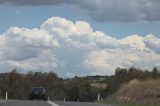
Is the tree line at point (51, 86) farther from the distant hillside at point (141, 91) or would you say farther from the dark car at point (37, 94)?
the dark car at point (37, 94)

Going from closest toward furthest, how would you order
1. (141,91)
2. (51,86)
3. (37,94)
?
(141,91) < (37,94) < (51,86)

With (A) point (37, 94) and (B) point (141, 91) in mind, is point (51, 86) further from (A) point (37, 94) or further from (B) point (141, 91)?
(B) point (141, 91)

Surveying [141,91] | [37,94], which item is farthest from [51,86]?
[141,91]

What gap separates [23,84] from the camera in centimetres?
15738

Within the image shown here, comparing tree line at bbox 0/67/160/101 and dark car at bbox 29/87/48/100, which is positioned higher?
tree line at bbox 0/67/160/101

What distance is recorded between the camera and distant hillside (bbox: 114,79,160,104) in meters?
49.0

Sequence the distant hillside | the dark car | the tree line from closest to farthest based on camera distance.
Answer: the distant hillside, the dark car, the tree line

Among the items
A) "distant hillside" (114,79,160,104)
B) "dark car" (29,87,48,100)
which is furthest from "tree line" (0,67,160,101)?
"dark car" (29,87,48,100)

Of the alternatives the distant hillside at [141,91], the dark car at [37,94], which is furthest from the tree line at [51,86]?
the dark car at [37,94]

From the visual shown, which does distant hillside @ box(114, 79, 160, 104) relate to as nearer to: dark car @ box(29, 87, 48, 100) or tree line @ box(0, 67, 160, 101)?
dark car @ box(29, 87, 48, 100)

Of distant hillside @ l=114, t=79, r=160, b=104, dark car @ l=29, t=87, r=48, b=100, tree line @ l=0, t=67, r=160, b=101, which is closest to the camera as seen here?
distant hillside @ l=114, t=79, r=160, b=104

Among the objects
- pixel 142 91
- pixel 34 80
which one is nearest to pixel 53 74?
pixel 34 80

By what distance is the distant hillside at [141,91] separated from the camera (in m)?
49.0

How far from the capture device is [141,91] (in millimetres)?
53031
